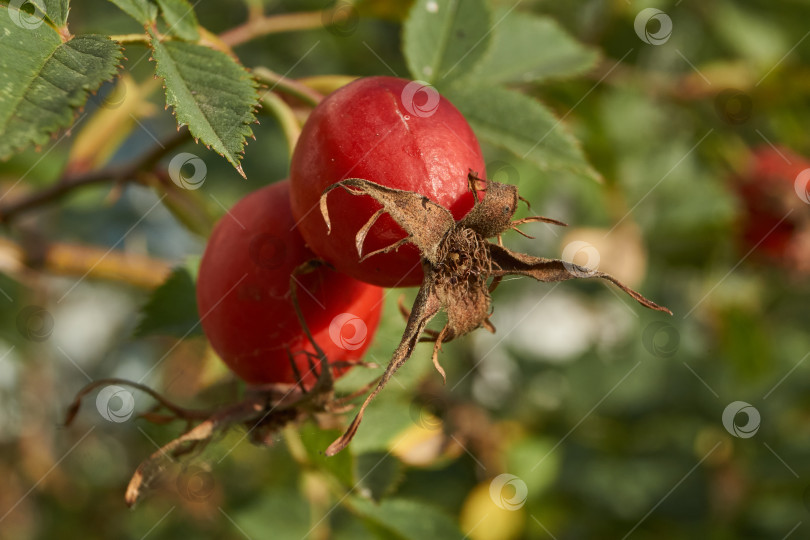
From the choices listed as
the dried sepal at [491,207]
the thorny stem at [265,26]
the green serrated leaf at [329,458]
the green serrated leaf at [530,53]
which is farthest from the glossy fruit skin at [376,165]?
the thorny stem at [265,26]

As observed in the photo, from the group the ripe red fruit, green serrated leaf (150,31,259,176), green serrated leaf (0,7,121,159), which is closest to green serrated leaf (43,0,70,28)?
green serrated leaf (0,7,121,159)

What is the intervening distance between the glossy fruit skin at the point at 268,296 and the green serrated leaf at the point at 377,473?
0.38 m

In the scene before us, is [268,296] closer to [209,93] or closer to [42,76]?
[209,93]

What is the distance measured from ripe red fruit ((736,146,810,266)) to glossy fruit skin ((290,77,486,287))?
219 cm

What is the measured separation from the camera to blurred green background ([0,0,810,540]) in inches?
95.0

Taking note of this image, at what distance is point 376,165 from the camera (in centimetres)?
99

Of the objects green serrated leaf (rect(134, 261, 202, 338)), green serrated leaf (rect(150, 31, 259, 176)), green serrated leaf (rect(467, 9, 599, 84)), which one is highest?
green serrated leaf (rect(150, 31, 259, 176))

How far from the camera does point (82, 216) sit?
3.28m

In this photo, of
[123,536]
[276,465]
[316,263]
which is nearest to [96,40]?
[316,263]

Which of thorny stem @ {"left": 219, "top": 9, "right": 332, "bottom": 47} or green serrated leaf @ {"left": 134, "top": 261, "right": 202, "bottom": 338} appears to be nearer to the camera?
green serrated leaf @ {"left": 134, "top": 261, "right": 202, "bottom": 338}

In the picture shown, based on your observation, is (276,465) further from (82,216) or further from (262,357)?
(262,357)

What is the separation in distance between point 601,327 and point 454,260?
8.22ft

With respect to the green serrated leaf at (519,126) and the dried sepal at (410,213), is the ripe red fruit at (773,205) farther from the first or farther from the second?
the dried sepal at (410,213)

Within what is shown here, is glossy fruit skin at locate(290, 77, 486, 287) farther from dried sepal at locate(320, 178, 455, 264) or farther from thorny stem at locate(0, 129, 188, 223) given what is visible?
thorny stem at locate(0, 129, 188, 223)
